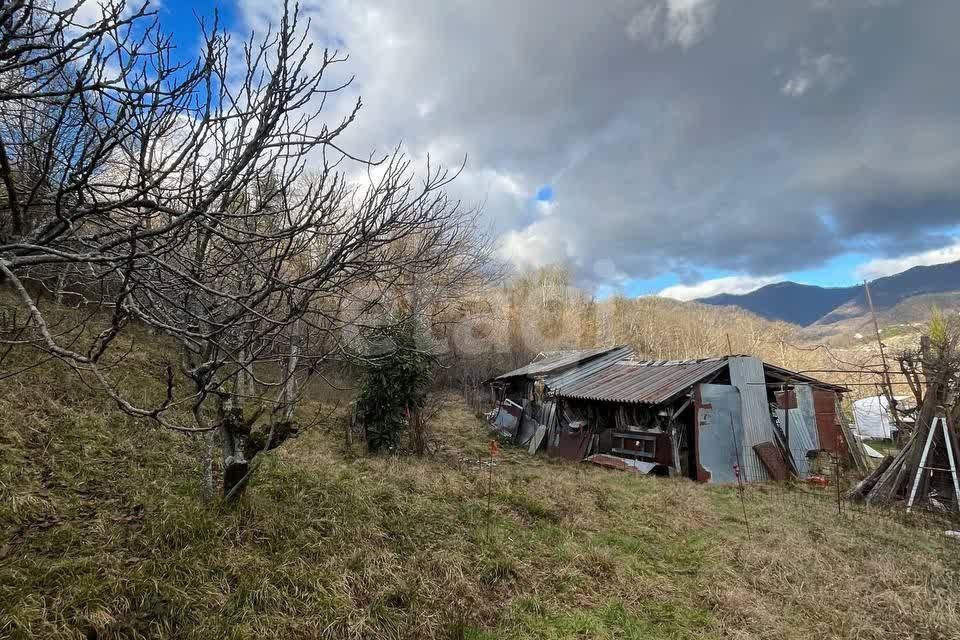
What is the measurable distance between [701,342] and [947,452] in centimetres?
2458

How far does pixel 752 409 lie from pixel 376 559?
1068 cm

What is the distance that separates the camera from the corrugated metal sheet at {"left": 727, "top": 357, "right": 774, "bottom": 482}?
11203 millimetres

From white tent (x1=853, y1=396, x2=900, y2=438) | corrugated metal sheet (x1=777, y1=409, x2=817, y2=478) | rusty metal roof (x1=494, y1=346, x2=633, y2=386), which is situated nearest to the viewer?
corrugated metal sheet (x1=777, y1=409, x2=817, y2=478)

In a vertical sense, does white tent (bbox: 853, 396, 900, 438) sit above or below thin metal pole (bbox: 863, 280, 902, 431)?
below

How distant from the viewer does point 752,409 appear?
11.6 meters

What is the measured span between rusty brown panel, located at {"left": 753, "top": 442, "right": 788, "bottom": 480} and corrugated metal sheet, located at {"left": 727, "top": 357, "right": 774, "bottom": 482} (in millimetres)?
91

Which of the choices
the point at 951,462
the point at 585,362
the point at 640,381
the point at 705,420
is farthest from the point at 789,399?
the point at 585,362

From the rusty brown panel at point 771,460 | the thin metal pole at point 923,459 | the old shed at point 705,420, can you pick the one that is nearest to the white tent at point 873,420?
the old shed at point 705,420

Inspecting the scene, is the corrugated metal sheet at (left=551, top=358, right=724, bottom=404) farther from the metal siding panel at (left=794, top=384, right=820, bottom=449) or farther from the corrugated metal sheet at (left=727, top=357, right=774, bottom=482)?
the metal siding panel at (left=794, top=384, right=820, bottom=449)

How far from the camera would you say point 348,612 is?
12.7ft

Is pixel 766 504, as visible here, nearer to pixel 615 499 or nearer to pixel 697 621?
pixel 615 499

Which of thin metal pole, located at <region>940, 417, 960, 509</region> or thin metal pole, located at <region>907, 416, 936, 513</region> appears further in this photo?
thin metal pole, located at <region>907, 416, 936, 513</region>

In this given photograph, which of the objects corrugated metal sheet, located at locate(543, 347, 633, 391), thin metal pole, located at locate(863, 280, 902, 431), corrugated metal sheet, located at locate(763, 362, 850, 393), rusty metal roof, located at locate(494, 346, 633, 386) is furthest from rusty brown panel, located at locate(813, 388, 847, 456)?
rusty metal roof, located at locate(494, 346, 633, 386)

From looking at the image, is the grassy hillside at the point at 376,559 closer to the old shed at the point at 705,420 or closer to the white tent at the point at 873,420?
the old shed at the point at 705,420
